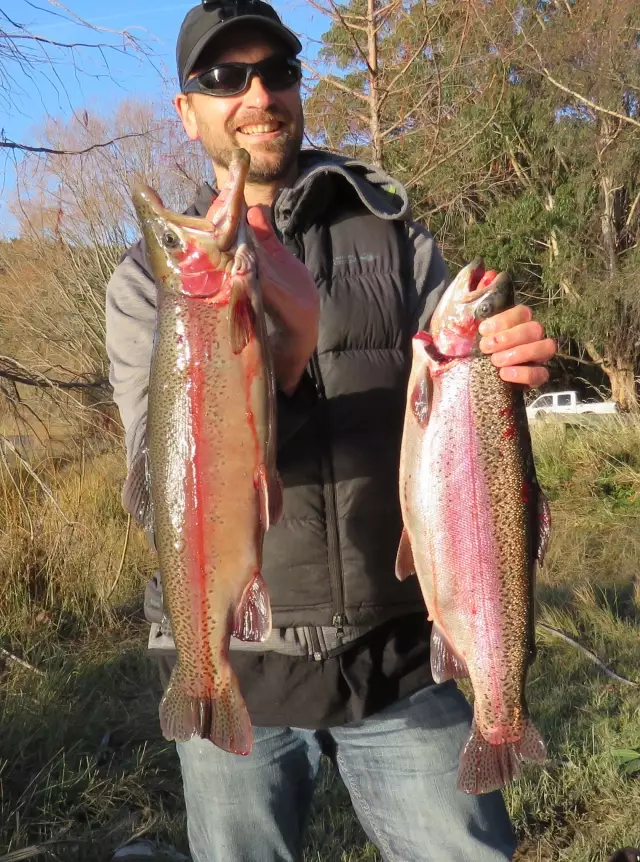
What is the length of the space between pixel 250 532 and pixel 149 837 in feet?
9.46

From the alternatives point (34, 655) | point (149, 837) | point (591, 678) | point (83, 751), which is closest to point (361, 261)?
point (149, 837)

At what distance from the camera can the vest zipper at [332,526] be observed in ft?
7.56

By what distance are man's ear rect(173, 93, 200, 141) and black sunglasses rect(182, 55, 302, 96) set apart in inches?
5.4

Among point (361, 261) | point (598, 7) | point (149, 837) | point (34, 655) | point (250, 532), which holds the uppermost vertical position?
point (598, 7)

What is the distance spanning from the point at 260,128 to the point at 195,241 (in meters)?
0.85

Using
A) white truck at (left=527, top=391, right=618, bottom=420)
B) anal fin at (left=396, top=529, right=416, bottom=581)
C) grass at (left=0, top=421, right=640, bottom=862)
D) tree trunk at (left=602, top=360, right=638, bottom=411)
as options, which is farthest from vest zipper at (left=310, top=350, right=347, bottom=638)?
tree trunk at (left=602, top=360, right=638, bottom=411)

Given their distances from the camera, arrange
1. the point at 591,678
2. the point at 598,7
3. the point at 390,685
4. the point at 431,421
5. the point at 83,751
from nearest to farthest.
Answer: the point at 431,421
the point at 390,685
the point at 83,751
the point at 591,678
the point at 598,7

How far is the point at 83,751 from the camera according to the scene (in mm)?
4637

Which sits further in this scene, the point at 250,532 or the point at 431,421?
the point at 431,421

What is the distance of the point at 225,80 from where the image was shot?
8.13ft

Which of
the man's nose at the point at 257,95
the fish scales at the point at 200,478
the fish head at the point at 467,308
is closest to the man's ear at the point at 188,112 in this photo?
the man's nose at the point at 257,95

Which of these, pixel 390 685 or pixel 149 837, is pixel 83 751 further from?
pixel 390 685

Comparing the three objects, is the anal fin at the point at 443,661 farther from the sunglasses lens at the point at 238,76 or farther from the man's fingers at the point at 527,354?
the sunglasses lens at the point at 238,76

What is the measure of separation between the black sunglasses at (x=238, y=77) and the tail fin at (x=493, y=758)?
2039mm
